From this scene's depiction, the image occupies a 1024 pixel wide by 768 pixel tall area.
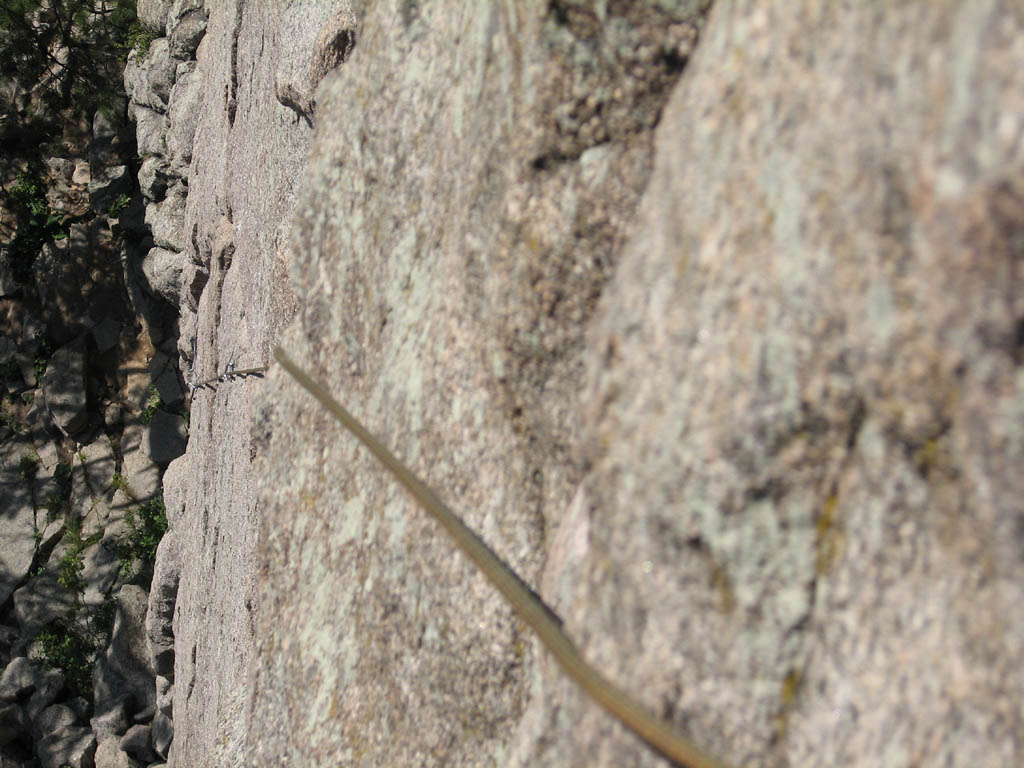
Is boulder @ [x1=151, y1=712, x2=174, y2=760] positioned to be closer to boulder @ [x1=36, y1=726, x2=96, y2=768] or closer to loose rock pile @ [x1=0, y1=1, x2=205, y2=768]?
loose rock pile @ [x1=0, y1=1, x2=205, y2=768]

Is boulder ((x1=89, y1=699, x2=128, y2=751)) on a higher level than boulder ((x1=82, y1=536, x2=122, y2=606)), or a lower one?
lower

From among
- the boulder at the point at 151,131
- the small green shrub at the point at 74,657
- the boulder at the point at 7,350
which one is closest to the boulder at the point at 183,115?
the boulder at the point at 151,131

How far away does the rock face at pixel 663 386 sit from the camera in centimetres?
148

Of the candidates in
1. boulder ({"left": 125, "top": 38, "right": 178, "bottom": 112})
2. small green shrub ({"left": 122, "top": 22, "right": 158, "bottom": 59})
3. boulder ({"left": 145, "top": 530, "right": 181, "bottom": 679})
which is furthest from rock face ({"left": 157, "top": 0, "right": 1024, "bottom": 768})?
small green shrub ({"left": 122, "top": 22, "right": 158, "bottom": 59})

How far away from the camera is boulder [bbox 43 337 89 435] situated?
12.0 m

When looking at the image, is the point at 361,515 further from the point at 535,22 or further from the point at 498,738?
the point at 535,22

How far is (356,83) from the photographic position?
310 centimetres

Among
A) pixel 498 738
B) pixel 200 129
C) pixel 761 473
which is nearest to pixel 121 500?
pixel 200 129

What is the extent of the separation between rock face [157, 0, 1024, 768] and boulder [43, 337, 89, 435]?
32.6 ft

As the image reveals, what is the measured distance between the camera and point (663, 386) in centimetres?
184

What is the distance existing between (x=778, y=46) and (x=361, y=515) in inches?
75.8

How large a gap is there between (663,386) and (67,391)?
474 inches

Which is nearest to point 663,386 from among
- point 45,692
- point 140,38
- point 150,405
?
point 140,38

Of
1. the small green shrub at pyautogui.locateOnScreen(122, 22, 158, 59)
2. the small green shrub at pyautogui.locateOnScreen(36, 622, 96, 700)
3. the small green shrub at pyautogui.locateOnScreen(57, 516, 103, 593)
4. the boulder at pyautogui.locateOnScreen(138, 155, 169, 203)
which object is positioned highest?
the small green shrub at pyautogui.locateOnScreen(122, 22, 158, 59)
